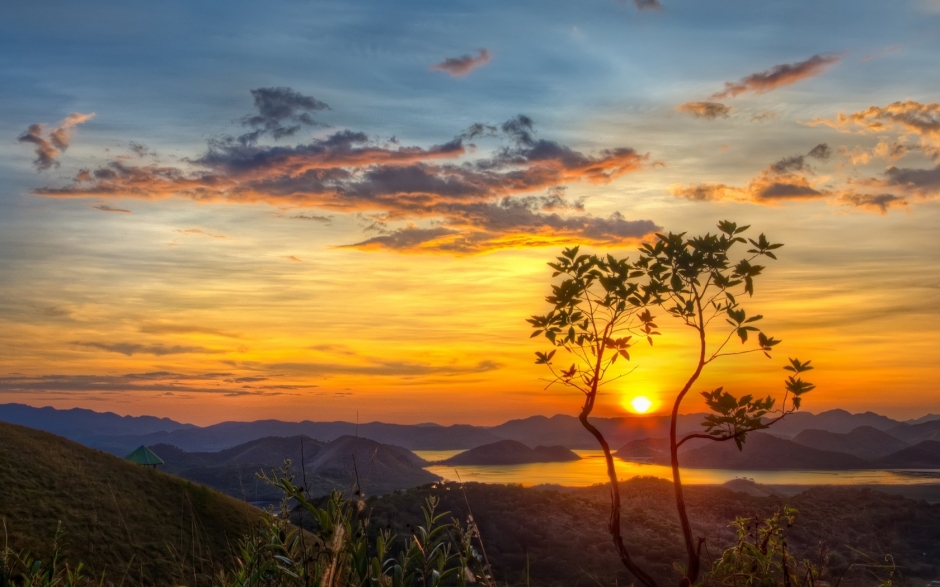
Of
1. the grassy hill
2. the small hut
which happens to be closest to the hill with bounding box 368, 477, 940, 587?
the grassy hill

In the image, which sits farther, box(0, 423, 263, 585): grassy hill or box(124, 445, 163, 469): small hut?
box(124, 445, 163, 469): small hut

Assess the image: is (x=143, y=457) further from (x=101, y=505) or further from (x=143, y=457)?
(x=101, y=505)

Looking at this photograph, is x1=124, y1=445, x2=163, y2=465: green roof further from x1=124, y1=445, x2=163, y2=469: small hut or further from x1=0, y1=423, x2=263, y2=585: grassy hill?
x1=0, y1=423, x2=263, y2=585: grassy hill

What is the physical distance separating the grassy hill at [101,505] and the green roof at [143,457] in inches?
195

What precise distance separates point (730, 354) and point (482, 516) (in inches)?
1944

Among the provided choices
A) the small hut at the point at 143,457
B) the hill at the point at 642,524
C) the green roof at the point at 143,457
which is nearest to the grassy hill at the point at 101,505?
the small hut at the point at 143,457

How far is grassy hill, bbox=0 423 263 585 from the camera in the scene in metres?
36.0

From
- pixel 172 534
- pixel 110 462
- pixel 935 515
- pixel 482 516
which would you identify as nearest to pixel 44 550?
pixel 172 534

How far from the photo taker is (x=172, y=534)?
4394 centimetres

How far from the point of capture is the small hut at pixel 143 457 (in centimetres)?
5759

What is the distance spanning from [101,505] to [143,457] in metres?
16.0

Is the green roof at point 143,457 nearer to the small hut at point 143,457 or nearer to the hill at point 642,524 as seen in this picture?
the small hut at point 143,457

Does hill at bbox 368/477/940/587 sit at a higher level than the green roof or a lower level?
lower

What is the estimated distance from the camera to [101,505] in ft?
141
